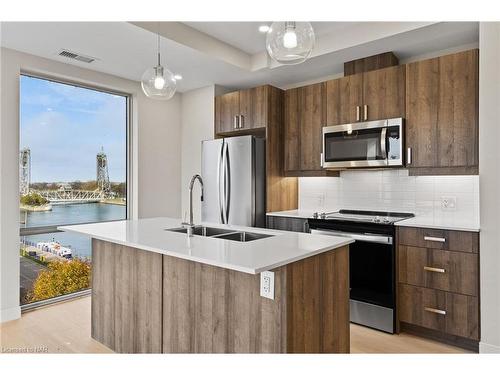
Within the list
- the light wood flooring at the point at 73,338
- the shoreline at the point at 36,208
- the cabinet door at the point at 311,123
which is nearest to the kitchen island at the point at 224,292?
the light wood flooring at the point at 73,338

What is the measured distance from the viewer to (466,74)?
9.30ft

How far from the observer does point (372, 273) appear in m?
3.07

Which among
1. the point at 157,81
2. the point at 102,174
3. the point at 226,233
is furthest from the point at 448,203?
the point at 102,174

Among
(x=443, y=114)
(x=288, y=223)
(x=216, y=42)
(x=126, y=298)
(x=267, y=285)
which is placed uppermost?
(x=216, y=42)

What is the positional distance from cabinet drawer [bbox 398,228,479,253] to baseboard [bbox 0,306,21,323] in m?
3.57

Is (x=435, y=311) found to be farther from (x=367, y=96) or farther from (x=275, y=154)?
(x=275, y=154)

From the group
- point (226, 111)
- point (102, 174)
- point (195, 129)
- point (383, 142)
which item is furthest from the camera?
point (195, 129)

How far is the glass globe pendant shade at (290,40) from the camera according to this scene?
1.78 metres

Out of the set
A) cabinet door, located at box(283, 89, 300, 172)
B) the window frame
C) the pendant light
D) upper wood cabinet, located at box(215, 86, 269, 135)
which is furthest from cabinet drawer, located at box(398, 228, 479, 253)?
the window frame

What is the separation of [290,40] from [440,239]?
6.52 ft

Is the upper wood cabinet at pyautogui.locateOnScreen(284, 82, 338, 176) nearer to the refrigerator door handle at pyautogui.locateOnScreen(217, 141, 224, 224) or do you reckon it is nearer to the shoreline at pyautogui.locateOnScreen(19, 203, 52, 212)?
the refrigerator door handle at pyautogui.locateOnScreen(217, 141, 224, 224)
